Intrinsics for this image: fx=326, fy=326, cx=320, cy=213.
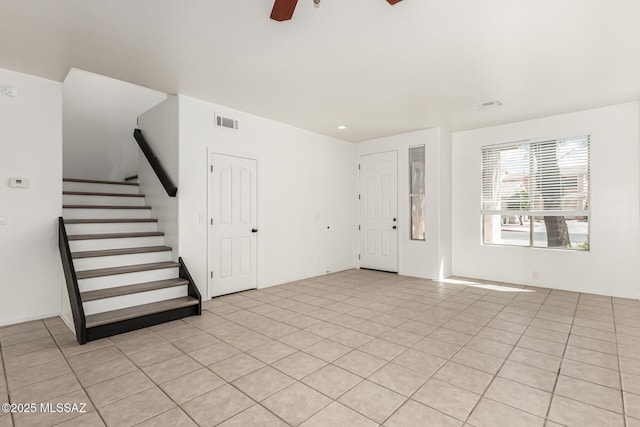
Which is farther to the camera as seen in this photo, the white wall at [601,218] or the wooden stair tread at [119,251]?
the white wall at [601,218]

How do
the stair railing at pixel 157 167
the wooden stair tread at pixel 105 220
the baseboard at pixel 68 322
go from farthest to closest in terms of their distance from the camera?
the stair railing at pixel 157 167 < the wooden stair tread at pixel 105 220 < the baseboard at pixel 68 322

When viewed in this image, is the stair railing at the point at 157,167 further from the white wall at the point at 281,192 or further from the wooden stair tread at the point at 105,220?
the wooden stair tread at the point at 105,220

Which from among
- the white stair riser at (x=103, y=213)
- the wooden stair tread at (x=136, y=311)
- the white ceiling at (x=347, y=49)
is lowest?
the wooden stair tread at (x=136, y=311)

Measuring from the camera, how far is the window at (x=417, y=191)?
6.16m

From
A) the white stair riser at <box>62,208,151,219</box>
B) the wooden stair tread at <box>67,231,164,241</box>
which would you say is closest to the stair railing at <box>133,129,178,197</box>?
the wooden stair tread at <box>67,231,164,241</box>

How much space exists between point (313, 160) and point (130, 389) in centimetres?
470

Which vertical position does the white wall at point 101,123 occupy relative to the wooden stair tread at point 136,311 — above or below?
above

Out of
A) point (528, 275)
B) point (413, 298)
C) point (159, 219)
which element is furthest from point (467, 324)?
point (159, 219)

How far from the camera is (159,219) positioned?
4816 millimetres

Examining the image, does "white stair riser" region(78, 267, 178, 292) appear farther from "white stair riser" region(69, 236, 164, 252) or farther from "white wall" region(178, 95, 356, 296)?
"white stair riser" region(69, 236, 164, 252)

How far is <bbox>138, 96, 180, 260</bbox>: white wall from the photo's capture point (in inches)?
173

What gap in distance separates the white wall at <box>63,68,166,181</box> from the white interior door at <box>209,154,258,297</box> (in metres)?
2.20

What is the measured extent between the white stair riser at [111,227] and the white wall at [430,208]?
4.38 m

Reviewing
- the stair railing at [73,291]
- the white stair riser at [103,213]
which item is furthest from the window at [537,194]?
the stair railing at [73,291]
